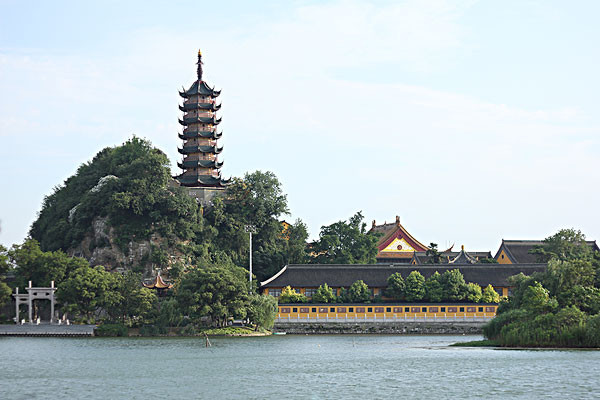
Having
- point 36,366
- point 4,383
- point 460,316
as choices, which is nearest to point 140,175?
point 460,316

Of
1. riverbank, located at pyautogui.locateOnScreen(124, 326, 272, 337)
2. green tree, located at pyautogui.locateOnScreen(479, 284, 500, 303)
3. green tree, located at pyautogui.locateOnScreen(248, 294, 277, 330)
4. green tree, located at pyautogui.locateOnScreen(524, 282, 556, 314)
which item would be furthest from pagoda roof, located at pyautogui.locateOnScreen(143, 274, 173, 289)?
green tree, located at pyautogui.locateOnScreen(524, 282, 556, 314)

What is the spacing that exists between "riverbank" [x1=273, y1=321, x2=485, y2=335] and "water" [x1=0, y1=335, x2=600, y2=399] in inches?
488

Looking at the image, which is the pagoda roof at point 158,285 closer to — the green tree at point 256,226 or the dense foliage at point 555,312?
the green tree at point 256,226

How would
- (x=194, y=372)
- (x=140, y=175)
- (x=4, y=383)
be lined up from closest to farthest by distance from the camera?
1. (x=4, y=383)
2. (x=194, y=372)
3. (x=140, y=175)

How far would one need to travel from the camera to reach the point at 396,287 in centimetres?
7094

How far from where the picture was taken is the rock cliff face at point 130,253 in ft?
249

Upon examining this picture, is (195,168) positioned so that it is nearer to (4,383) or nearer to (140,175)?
(140,175)

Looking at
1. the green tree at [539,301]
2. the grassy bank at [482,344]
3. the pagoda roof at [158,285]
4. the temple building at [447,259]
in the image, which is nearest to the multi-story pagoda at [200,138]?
the pagoda roof at [158,285]

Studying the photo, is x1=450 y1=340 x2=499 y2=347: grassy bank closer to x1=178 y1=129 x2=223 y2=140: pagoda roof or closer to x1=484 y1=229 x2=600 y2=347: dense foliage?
x1=484 y1=229 x2=600 y2=347: dense foliage

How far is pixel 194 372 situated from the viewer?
40.8 meters

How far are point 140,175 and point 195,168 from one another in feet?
33.9

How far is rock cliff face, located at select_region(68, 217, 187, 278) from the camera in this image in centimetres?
7594

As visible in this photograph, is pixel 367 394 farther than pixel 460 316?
No

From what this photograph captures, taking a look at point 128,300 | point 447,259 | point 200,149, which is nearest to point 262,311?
point 128,300
